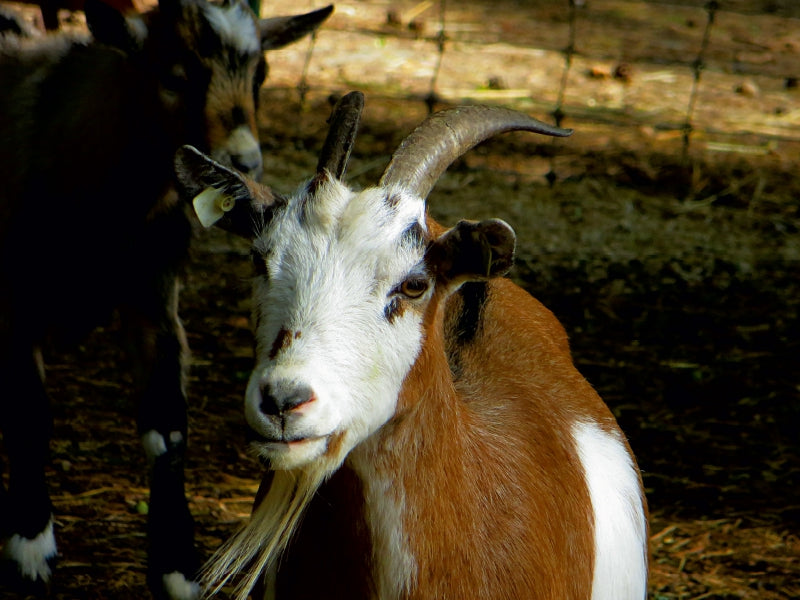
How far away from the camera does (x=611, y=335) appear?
6082 mm

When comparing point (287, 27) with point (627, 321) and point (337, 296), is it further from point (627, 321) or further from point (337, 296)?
point (627, 321)

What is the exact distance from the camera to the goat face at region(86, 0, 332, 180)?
414 centimetres

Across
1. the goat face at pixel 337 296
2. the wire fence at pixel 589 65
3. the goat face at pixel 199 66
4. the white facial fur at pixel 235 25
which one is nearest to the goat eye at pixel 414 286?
the goat face at pixel 337 296

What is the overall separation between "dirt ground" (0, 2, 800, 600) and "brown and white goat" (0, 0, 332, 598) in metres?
0.33

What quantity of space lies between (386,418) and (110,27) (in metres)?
2.35

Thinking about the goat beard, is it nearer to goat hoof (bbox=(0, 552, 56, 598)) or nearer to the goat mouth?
the goat mouth

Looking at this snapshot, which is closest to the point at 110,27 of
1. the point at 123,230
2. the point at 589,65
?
the point at 123,230

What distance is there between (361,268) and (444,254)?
0.23 metres

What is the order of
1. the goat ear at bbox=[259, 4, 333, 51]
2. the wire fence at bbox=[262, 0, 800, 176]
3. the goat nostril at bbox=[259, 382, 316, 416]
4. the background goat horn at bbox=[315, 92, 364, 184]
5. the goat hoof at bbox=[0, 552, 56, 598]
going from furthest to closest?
the wire fence at bbox=[262, 0, 800, 176] → the goat ear at bbox=[259, 4, 333, 51] → the goat hoof at bbox=[0, 552, 56, 598] → the background goat horn at bbox=[315, 92, 364, 184] → the goat nostril at bbox=[259, 382, 316, 416]

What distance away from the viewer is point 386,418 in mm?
2639

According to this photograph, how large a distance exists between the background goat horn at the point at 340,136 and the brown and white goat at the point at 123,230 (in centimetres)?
110

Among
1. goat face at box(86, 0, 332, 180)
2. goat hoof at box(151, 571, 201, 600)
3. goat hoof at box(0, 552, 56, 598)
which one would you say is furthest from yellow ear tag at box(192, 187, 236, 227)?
goat hoof at box(0, 552, 56, 598)

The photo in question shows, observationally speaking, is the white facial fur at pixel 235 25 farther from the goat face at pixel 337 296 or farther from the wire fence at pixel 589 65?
the wire fence at pixel 589 65

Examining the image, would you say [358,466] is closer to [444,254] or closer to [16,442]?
[444,254]
